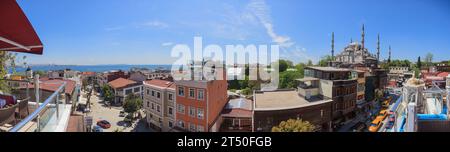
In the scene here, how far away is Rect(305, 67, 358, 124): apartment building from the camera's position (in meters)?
4.79

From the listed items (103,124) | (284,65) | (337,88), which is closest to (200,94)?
(103,124)

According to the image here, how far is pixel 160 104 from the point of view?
12.0ft

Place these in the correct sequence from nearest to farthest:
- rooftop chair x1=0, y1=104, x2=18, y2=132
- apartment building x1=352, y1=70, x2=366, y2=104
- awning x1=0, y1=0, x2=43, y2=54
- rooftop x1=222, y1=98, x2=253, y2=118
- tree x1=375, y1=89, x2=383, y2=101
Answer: awning x1=0, y1=0, x2=43, y2=54, rooftop chair x1=0, y1=104, x2=18, y2=132, rooftop x1=222, y1=98, x2=253, y2=118, apartment building x1=352, y1=70, x2=366, y2=104, tree x1=375, y1=89, x2=383, y2=101

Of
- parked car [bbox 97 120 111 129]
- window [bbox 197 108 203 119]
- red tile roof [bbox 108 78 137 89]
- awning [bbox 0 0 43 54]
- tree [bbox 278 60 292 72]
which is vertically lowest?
parked car [bbox 97 120 111 129]

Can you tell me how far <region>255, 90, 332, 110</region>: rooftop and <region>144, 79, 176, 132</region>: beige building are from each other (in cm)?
148

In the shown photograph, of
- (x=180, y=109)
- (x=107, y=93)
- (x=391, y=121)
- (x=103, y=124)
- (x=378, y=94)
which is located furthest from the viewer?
(x=378, y=94)

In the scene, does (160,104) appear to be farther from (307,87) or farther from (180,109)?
(307,87)

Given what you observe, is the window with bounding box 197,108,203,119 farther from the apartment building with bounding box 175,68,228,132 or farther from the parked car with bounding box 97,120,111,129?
the parked car with bounding box 97,120,111,129

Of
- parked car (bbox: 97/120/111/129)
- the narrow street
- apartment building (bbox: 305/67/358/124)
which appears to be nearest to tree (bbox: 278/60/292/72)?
apartment building (bbox: 305/67/358/124)

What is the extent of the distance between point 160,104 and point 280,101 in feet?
7.29
